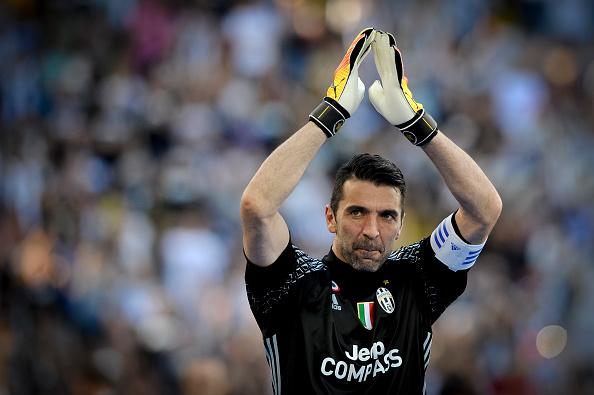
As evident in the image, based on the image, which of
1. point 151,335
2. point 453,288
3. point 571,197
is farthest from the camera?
point 571,197

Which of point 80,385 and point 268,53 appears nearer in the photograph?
point 80,385

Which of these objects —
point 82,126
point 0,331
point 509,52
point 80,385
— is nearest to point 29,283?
point 0,331

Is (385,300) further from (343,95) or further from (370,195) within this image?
(343,95)

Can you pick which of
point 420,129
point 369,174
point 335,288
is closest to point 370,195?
point 369,174

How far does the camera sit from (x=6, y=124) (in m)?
13.5

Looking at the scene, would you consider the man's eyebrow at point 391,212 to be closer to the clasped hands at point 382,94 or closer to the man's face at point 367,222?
the man's face at point 367,222

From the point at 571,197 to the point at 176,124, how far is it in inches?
190

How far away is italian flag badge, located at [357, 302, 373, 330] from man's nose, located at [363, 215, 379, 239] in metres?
0.39

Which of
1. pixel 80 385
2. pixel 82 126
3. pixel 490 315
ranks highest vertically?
pixel 82 126

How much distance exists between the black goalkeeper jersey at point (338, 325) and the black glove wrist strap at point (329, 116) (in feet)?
2.01

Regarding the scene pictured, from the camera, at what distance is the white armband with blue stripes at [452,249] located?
561cm

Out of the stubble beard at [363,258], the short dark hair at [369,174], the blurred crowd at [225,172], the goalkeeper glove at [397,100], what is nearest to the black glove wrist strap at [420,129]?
the goalkeeper glove at [397,100]

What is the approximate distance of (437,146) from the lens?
214 inches

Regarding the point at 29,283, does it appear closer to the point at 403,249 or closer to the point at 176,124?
the point at 176,124
